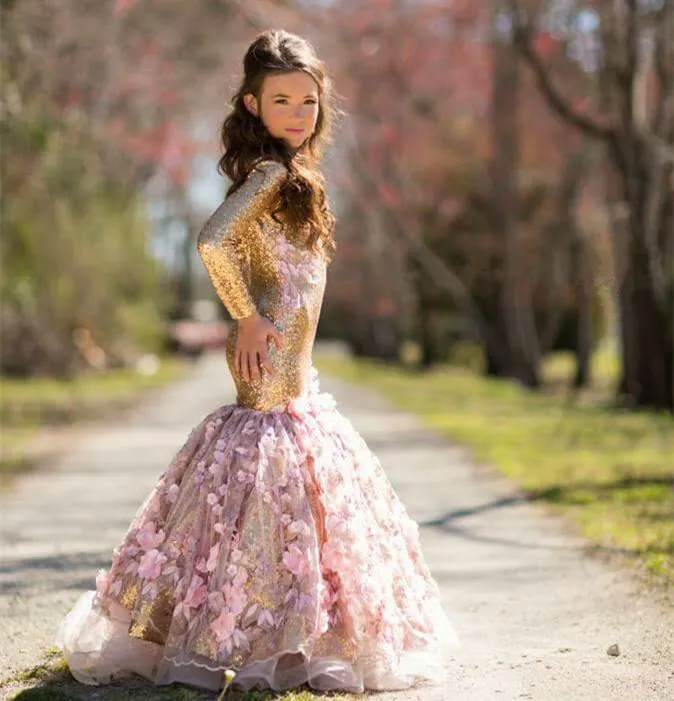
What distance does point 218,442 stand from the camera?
4078mm

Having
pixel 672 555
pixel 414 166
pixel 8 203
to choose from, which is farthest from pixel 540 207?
pixel 672 555

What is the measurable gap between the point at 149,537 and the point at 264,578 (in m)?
0.42

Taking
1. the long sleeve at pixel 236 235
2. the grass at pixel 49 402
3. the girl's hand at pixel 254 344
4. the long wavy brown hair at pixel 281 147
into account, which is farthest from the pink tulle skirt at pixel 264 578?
the grass at pixel 49 402

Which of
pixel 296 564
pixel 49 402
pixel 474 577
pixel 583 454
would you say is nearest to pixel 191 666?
pixel 296 564

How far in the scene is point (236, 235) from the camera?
13.1 feet

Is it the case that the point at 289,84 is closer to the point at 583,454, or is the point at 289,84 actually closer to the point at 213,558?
the point at 213,558

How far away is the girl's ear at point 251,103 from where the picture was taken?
13.8ft

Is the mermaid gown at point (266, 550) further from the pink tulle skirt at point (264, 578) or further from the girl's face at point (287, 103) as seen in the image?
the girl's face at point (287, 103)

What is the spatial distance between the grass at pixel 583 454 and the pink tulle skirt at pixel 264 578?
1.79m

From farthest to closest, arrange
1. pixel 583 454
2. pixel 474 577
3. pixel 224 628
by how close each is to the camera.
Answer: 1. pixel 583 454
2. pixel 474 577
3. pixel 224 628

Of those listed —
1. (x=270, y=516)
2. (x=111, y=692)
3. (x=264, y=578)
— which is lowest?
(x=111, y=692)

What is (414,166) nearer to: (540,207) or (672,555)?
(540,207)

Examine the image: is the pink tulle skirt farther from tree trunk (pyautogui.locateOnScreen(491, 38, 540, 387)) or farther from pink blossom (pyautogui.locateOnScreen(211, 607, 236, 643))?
tree trunk (pyautogui.locateOnScreen(491, 38, 540, 387))

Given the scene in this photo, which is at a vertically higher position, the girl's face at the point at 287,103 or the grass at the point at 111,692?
the girl's face at the point at 287,103
